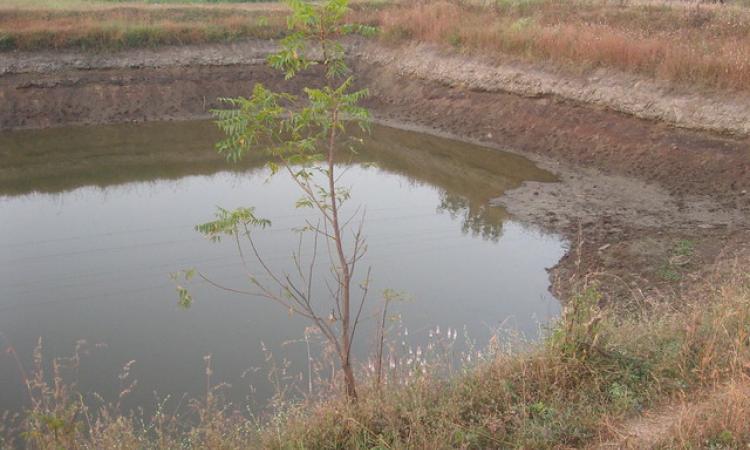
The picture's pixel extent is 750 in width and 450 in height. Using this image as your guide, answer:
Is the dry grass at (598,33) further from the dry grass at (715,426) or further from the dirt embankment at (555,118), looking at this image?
the dry grass at (715,426)

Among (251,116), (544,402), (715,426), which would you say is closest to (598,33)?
(544,402)

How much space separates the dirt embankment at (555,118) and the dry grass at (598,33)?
0.45 meters

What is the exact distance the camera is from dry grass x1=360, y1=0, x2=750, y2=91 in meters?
13.9

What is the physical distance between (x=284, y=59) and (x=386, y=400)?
2.28 m

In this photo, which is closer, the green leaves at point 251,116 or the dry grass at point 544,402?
the dry grass at point 544,402

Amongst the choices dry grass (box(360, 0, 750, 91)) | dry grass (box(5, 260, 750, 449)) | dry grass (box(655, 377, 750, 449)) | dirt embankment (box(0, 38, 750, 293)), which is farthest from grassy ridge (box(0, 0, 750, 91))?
dry grass (box(655, 377, 750, 449))

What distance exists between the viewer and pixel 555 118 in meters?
15.3

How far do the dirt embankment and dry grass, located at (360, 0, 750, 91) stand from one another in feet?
1.48

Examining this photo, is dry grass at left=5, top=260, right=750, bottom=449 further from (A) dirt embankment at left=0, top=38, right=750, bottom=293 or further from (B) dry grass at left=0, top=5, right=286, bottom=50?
(B) dry grass at left=0, top=5, right=286, bottom=50

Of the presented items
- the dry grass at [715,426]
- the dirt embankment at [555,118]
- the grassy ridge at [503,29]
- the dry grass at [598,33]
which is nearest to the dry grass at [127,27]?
the grassy ridge at [503,29]

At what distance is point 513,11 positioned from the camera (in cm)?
2022

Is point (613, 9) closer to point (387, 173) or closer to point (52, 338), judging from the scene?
point (387, 173)

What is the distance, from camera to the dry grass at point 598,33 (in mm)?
13859

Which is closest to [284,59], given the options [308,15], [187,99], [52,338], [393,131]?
[308,15]
